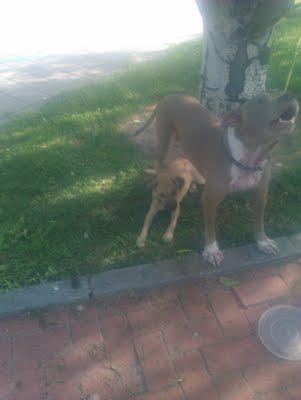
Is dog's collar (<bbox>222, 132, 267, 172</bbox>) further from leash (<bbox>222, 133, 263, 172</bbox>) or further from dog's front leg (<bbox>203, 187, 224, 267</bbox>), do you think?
dog's front leg (<bbox>203, 187, 224, 267</bbox>)

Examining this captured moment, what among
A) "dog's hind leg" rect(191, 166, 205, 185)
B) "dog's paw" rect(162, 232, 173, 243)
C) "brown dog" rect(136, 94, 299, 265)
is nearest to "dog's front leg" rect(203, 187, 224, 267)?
"brown dog" rect(136, 94, 299, 265)

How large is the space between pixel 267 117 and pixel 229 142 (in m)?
0.37

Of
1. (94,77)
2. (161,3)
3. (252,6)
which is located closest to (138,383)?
(252,6)

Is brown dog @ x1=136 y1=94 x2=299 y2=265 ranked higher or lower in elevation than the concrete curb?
higher

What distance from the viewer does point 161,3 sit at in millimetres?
11289

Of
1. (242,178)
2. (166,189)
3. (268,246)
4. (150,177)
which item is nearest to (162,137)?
(150,177)

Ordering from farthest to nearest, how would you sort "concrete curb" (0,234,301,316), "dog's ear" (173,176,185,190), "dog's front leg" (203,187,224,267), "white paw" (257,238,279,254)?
"dog's ear" (173,176,185,190)
"white paw" (257,238,279,254)
"dog's front leg" (203,187,224,267)
"concrete curb" (0,234,301,316)

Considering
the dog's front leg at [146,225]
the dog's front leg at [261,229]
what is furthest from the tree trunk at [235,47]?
the dog's front leg at [146,225]

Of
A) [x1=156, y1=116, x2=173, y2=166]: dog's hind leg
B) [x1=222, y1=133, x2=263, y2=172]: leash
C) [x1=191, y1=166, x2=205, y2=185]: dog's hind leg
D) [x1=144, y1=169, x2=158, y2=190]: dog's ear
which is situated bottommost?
[x1=144, y1=169, x2=158, y2=190]: dog's ear

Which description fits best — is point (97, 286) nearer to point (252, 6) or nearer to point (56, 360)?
point (56, 360)

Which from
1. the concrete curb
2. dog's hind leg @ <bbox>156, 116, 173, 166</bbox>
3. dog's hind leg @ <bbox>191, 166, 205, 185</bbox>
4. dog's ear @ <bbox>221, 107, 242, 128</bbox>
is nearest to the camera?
dog's ear @ <bbox>221, 107, 242, 128</bbox>

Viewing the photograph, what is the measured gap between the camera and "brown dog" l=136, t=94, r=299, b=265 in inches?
97.6

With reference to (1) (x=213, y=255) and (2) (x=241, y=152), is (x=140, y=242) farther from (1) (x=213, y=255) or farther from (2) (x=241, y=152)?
(2) (x=241, y=152)

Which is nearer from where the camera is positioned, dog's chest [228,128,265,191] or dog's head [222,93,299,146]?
dog's head [222,93,299,146]
